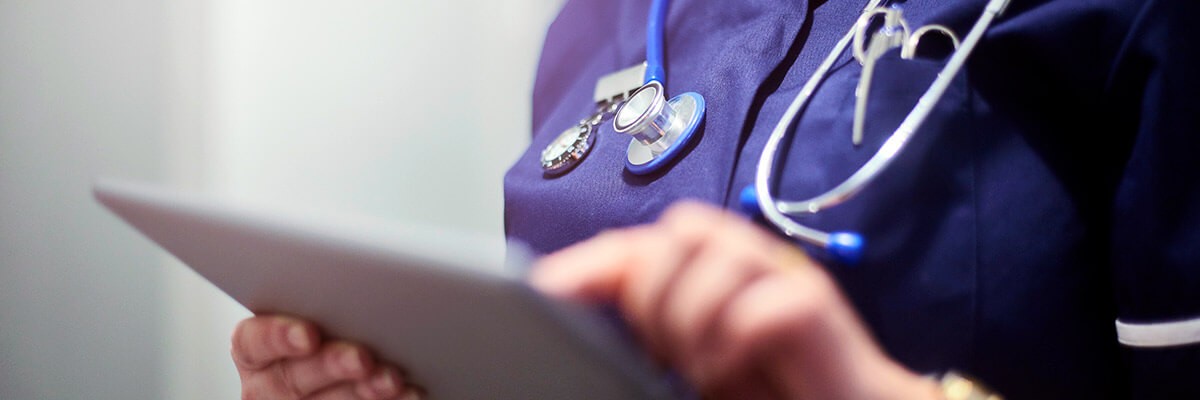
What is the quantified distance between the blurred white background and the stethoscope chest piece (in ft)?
1.57

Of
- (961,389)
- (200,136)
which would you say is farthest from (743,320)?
(200,136)

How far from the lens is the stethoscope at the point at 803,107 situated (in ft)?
1.01

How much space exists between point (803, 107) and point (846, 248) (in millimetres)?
89

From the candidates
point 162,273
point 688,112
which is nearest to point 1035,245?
point 688,112

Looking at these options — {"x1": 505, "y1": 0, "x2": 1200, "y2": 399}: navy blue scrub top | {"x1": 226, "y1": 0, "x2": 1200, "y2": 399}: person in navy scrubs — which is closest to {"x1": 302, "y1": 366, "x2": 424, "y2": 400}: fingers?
{"x1": 226, "y1": 0, "x2": 1200, "y2": 399}: person in navy scrubs

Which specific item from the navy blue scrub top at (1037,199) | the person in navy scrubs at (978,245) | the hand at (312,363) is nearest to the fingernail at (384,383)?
the hand at (312,363)

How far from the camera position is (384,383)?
401 mm

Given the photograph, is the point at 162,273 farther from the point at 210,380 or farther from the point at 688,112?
the point at 688,112

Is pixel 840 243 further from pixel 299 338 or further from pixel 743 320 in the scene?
pixel 299 338

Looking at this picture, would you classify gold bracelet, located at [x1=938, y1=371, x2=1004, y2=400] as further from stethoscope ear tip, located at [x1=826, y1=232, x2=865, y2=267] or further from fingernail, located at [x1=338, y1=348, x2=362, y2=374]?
fingernail, located at [x1=338, y1=348, x2=362, y2=374]

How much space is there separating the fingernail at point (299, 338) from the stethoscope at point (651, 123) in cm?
21

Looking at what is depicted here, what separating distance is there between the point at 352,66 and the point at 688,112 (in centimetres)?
53

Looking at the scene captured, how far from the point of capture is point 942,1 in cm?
35

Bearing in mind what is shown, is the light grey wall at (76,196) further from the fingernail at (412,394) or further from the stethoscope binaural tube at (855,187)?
the stethoscope binaural tube at (855,187)
